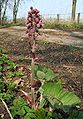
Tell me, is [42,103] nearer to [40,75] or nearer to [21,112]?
[21,112]

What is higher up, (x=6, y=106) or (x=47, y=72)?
(x=47, y=72)

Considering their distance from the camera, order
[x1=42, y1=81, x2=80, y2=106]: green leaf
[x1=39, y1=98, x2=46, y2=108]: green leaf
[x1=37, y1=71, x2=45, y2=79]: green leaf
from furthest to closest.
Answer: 1. [x1=37, y1=71, x2=45, y2=79]: green leaf
2. [x1=39, y1=98, x2=46, y2=108]: green leaf
3. [x1=42, y1=81, x2=80, y2=106]: green leaf

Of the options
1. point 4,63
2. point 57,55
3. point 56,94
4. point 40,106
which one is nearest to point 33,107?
point 40,106

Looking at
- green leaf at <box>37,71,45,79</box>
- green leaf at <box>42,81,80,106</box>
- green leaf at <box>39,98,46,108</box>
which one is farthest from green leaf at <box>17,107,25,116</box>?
green leaf at <box>37,71,45,79</box>

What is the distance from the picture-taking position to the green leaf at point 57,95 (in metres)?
3.84

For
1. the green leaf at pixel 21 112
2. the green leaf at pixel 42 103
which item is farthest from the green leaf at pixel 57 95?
the green leaf at pixel 21 112

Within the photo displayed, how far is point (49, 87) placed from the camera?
151 inches

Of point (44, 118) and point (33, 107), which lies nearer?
point (44, 118)

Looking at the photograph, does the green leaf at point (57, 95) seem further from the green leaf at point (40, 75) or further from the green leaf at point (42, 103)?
the green leaf at point (40, 75)

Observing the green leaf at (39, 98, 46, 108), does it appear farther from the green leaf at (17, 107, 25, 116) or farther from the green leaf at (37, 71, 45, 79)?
the green leaf at (37, 71, 45, 79)

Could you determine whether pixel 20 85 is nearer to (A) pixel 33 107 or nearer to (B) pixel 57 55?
(A) pixel 33 107

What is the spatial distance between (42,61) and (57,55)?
957 mm

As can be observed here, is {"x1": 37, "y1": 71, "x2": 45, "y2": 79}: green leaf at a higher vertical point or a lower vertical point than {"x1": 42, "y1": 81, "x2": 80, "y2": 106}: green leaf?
higher

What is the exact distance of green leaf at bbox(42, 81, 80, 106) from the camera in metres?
3.84
